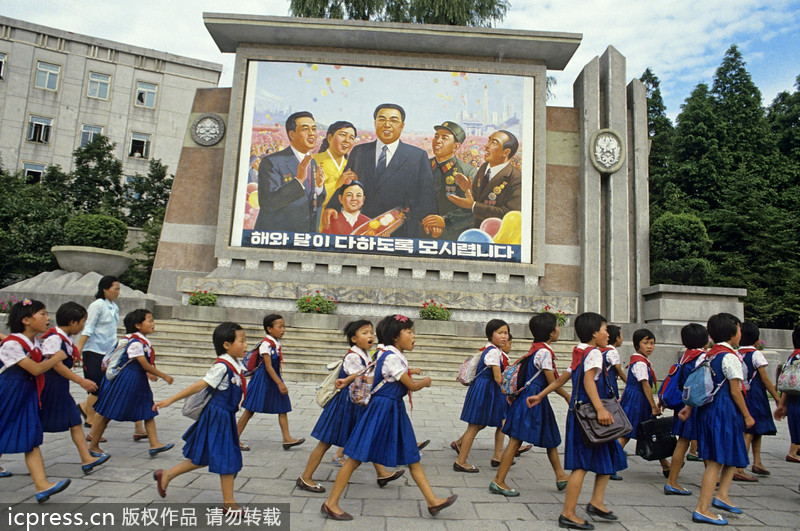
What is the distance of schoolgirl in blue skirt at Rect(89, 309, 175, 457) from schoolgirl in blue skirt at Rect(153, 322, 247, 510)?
1392 mm

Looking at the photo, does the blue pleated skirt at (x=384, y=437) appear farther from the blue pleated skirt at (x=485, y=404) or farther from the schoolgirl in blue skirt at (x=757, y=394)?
the schoolgirl in blue skirt at (x=757, y=394)

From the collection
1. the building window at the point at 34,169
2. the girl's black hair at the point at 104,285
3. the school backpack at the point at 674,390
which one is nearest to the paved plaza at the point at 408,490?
the school backpack at the point at 674,390

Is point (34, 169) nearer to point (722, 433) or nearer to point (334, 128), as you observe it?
point (334, 128)

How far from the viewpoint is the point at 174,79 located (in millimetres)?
30031

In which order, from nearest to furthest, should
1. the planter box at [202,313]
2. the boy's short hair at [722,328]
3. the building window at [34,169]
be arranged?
the boy's short hair at [722,328]
the planter box at [202,313]
the building window at [34,169]

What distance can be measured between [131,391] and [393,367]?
2849mm

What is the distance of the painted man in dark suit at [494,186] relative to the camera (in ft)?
51.3

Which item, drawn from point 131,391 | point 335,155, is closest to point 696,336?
point 131,391

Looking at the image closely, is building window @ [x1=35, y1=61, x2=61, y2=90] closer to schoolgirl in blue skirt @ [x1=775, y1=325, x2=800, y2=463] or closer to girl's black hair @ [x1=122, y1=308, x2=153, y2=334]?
girl's black hair @ [x1=122, y1=308, x2=153, y2=334]

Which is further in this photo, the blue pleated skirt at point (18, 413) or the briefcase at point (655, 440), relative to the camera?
the briefcase at point (655, 440)

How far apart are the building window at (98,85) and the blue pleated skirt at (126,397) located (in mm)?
29050

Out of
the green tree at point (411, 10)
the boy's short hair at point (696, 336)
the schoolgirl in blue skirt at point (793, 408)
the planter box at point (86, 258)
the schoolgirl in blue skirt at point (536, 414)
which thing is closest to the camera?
the schoolgirl in blue skirt at point (536, 414)

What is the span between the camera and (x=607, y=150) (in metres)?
16.2

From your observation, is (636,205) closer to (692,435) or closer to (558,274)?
(558,274)
